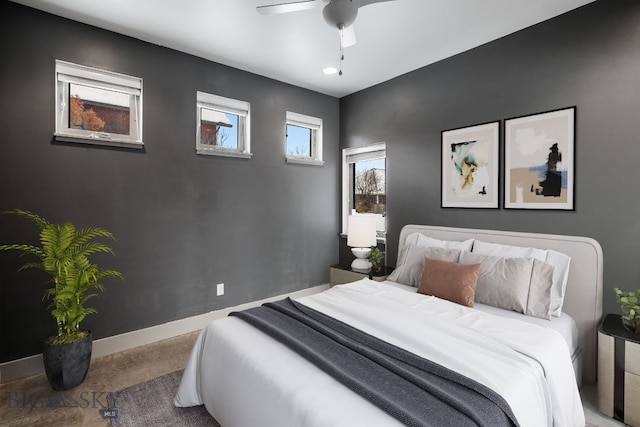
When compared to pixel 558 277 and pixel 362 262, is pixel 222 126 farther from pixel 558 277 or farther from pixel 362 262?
pixel 558 277

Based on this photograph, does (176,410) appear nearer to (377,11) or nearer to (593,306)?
(593,306)

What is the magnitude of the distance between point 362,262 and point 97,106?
123 inches

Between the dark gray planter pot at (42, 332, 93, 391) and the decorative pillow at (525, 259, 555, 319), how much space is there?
3.26 m

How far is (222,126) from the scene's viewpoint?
354 centimetres

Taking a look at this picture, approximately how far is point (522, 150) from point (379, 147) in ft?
5.50

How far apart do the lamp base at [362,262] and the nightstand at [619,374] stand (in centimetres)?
213

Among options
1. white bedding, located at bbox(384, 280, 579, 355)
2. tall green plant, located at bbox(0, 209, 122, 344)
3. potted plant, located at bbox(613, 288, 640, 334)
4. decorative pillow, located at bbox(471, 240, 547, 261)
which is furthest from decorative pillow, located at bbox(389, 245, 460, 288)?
tall green plant, located at bbox(0, 209, 122, 344)

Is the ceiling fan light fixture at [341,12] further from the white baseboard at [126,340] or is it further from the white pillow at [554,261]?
the white baseboard at [126,340]

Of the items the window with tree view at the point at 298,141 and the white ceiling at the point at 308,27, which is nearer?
the white ceiling at the point at 308,27

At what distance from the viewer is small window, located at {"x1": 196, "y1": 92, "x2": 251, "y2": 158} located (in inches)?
132

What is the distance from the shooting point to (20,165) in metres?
2.42

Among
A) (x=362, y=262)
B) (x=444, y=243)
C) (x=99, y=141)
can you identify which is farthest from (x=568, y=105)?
(x=99, y=141)

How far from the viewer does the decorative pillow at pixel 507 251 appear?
2441 millimetres

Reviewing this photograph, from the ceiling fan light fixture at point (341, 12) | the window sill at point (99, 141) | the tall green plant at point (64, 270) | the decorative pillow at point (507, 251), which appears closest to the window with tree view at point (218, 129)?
the window sill at point (99, 141)
